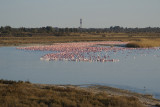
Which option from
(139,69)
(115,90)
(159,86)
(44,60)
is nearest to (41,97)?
(115,90)

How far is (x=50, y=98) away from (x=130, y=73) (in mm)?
9700

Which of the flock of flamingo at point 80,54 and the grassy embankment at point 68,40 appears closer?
the flock of flamingo at point 80,54

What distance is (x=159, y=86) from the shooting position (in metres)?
13.8

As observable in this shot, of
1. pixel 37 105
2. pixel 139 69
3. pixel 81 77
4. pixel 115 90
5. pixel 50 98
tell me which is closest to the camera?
pixel 37 105

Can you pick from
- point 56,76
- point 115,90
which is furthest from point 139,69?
point 115,90

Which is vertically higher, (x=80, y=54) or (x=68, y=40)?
(x=80, y=54)

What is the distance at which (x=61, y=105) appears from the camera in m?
8.24

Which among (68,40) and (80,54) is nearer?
(80,54)

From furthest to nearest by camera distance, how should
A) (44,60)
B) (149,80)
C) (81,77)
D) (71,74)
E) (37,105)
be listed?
(44,60), (71,74), (81,77), (149,80), (37,105)

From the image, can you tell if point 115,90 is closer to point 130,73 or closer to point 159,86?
point 159,86

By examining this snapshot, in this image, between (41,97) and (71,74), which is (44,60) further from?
(41,97)

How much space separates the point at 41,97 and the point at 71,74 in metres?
8.57

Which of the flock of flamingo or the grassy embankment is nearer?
the flock of flamingo

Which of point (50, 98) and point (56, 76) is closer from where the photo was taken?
point (50, 98)
